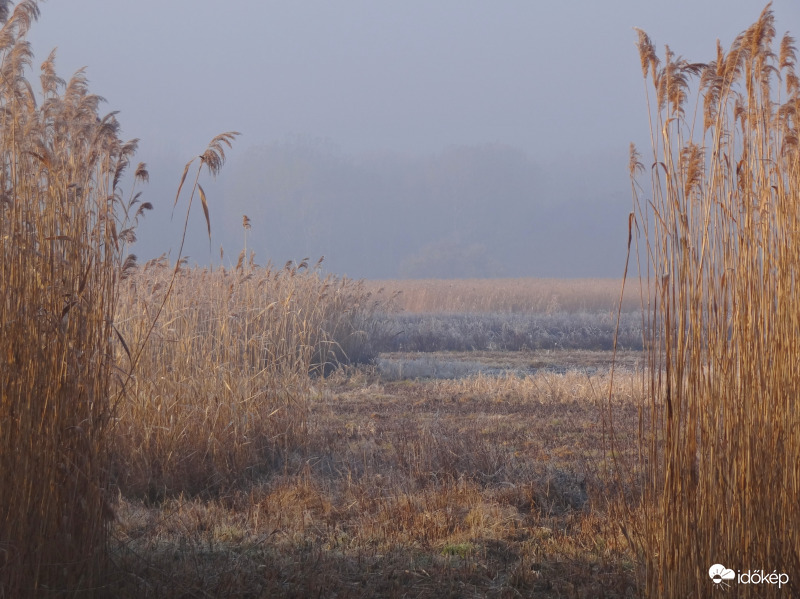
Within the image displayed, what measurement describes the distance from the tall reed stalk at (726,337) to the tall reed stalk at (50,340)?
1.79 metres

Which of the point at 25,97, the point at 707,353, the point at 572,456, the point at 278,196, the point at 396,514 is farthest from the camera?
the point at 278,196

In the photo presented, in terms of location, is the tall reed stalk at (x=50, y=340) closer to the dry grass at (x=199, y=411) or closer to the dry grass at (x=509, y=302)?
the dry grass at (x=199, y=411)

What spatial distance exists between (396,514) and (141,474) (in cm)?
171

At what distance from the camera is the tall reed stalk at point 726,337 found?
228cm

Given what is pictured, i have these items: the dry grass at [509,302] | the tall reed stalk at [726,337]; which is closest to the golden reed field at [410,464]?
the tall reed stalk at [726,337]

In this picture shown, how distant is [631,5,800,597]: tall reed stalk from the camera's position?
7.48ft

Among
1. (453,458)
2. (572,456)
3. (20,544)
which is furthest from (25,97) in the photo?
(572,456)

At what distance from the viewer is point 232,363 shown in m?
5.69

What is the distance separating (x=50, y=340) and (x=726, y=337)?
2130 mm

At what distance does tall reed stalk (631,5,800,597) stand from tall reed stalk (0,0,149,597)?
1.79 m

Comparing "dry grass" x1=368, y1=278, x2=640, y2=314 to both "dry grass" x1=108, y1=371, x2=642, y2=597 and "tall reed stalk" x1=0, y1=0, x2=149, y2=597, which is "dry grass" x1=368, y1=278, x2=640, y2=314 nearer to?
"dry grass" x1=108, y1=371, x2=642, y2=597

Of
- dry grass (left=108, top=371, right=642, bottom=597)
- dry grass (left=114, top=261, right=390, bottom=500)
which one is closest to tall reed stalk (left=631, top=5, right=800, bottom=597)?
dry grass (left=108, top=371, right=642, bottom=597)

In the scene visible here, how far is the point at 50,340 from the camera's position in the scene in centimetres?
248

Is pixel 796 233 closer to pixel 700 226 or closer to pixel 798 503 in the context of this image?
pixel 700 226
